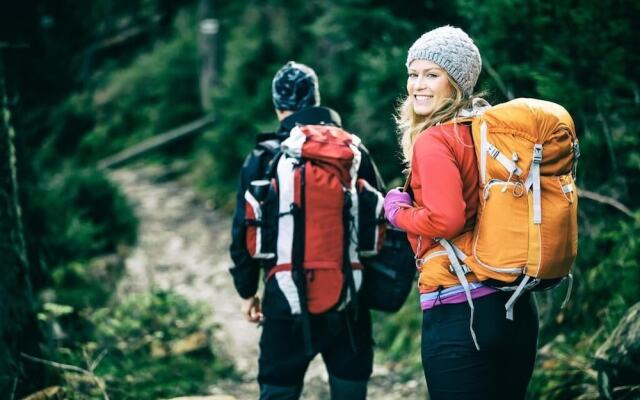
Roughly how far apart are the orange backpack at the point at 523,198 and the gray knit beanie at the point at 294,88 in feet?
4.57

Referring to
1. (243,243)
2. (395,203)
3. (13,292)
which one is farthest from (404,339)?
(395,203)

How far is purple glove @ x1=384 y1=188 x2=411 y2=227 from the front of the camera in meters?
2.71

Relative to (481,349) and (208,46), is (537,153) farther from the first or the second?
(208,46)

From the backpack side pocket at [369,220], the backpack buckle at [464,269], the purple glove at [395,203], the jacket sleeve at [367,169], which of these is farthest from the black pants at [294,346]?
the backpack buckle at [464,269]

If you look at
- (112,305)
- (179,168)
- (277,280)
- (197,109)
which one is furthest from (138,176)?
(277,280)

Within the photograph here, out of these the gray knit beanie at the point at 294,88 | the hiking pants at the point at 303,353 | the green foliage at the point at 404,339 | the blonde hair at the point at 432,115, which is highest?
the gray knit beanie at the point at 294,88

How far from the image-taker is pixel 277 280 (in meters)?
3.52

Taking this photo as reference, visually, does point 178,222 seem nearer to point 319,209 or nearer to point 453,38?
point 319,209

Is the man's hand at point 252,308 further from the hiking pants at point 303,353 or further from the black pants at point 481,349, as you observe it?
the black pants at point 481,349

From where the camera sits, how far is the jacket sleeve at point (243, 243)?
3.57 metres

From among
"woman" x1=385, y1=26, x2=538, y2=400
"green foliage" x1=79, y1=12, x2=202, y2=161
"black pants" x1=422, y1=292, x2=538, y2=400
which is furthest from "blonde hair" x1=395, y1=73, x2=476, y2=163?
"green foliage" x1=79, y1=12, x2=202, y2=161

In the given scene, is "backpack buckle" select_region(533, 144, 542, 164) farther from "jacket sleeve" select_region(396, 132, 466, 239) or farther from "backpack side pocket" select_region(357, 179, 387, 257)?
"backpack side pocket" select_region(357, 179, 387, 257)

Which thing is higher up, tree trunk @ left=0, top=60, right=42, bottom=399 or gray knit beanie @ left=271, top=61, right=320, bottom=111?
gray knit beanie @ left=271, top=61, right=320, bottom=111

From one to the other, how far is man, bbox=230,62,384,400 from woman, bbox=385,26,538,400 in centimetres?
100
